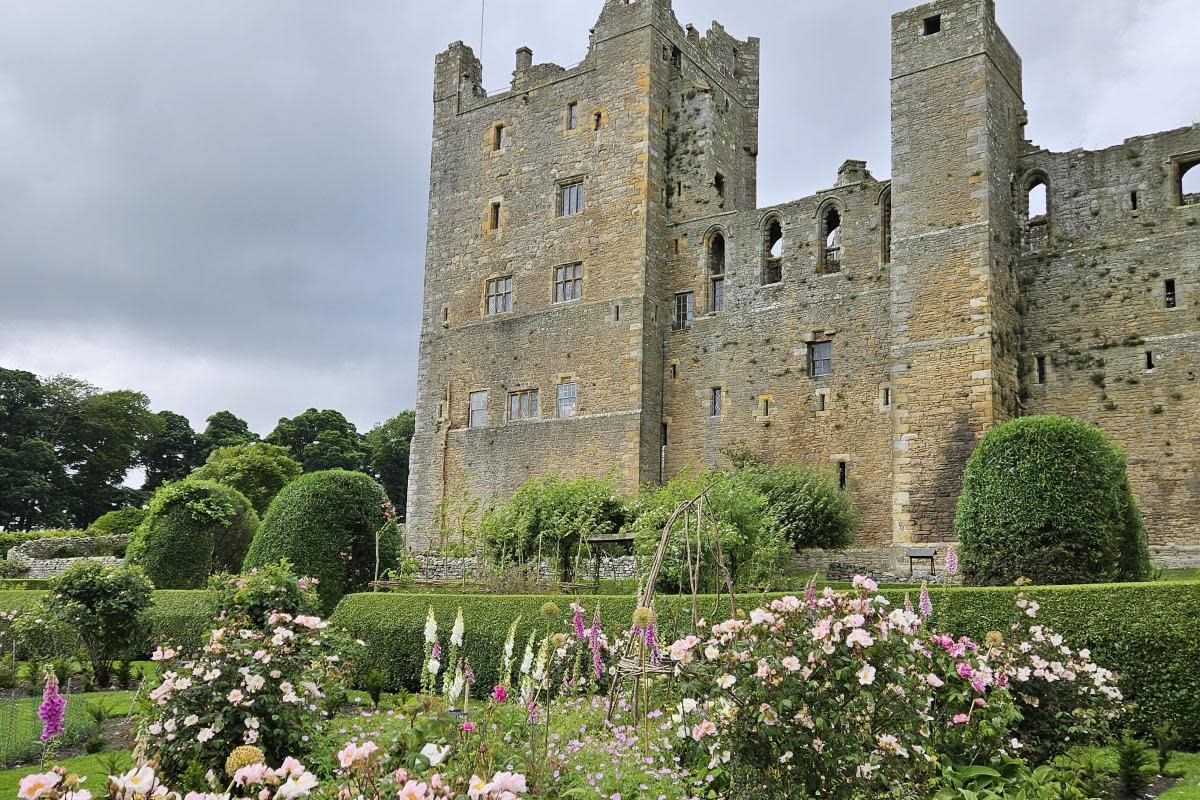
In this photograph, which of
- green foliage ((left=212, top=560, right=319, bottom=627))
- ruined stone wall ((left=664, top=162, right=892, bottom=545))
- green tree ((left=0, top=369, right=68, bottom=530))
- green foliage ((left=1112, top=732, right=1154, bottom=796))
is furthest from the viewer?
green tree ((left=0, top=369, right=68, bottom=530))

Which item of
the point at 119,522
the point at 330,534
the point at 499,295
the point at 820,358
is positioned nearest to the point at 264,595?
the point at 330,534

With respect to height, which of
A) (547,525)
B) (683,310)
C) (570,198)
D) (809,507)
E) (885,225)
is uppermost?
(570,198)

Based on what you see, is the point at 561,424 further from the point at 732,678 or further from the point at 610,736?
the point at 732,678

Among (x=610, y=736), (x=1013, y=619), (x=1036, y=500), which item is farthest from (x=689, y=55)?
(x=610, y=736)

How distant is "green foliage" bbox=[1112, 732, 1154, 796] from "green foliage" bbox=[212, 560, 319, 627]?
8235mm

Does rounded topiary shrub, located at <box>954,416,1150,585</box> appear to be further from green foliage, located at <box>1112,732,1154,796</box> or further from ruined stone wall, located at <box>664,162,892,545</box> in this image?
ruined stone wall, located at <box>664,162,892,545</box>

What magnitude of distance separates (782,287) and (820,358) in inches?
86.9

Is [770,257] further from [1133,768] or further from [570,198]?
[1133,768]

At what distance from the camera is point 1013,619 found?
398 inches

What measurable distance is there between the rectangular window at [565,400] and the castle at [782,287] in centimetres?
8

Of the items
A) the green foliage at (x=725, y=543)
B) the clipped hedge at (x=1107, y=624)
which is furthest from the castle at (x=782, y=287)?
the clipped hedge at (x=1107, y=624)

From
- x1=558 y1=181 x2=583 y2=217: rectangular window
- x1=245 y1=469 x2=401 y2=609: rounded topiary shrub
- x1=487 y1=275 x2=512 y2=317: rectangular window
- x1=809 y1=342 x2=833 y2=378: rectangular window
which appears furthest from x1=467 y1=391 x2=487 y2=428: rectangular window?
x1=245 y1=469 x2=401 y2=609: rounded topiary shrub

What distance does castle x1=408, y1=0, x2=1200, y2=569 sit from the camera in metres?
20.9

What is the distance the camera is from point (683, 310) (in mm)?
28562
